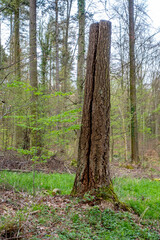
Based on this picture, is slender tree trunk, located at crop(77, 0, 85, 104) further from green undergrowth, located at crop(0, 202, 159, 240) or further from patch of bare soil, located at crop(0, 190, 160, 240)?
green undergrowth, located at crop(0, 202, 159, 240)

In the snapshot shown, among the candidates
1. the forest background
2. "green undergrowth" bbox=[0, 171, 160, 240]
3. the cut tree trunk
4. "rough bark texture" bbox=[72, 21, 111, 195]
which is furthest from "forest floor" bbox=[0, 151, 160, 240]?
the forest background

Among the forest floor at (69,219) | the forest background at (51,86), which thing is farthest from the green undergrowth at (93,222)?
the forest background at (51,86)

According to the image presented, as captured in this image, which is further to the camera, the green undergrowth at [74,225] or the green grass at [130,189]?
the green grass at [130,189]

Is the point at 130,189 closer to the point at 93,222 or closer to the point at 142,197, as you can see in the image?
the point at 142,197

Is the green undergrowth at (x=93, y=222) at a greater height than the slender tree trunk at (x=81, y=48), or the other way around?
the slender tree trunk at (x=81, y=48)

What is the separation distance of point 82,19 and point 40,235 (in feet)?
30.3

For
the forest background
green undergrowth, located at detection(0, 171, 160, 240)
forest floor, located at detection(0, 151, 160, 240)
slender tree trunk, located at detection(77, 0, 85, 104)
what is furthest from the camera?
slender tree trunk, located at detection(77, 0, 85, 104)

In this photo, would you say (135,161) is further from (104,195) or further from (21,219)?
(21,219)

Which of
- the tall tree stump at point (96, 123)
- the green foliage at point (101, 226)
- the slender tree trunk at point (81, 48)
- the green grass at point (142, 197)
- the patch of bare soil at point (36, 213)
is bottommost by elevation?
the green grass at point (142, 197)

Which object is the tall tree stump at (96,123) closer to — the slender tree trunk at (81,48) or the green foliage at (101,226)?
the green foliage at (101,226)

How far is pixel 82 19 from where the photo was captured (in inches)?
363

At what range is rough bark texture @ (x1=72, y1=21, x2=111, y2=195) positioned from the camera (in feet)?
14.0

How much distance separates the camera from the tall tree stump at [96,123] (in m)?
4.25

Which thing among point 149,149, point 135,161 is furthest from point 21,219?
point 149,149
